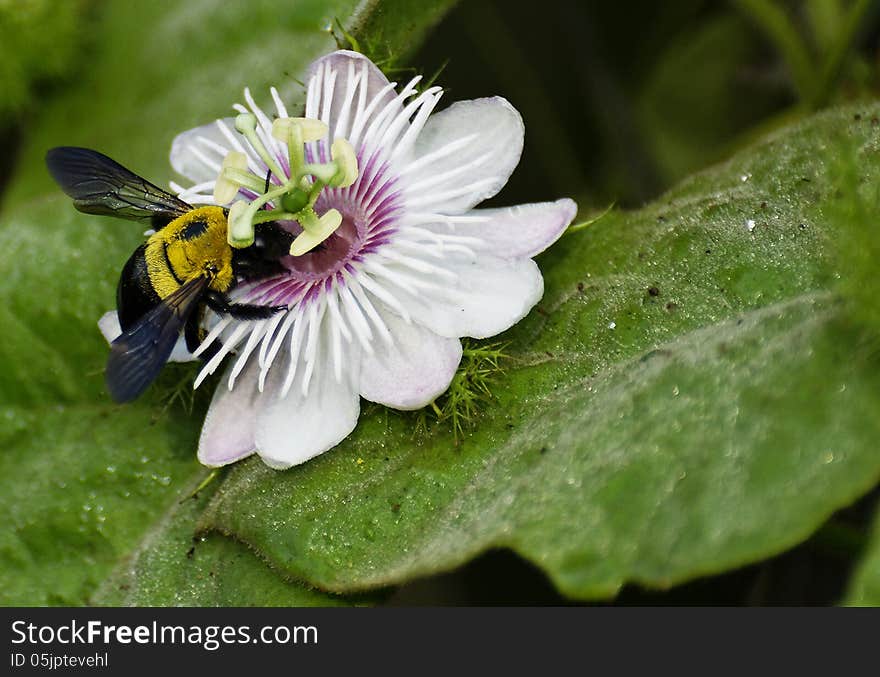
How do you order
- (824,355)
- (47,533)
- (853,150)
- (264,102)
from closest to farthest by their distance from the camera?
(824,355) < (853,150) < (47,533) < (264,102)

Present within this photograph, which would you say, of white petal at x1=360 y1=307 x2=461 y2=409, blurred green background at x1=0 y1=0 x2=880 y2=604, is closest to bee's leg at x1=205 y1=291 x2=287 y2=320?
white petal at x1=360 y1=307 x2=461 y2=409

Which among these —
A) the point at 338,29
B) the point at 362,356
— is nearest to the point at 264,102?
the point at 338,29

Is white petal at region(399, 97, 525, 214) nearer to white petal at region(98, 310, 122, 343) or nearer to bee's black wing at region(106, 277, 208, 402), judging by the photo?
bee's black wing at region(106, 277, 208, 402)

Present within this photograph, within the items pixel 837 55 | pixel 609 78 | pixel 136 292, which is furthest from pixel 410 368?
pixel 609 78

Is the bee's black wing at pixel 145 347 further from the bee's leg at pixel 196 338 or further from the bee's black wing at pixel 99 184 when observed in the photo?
the bee's black wing at pixel 99 184

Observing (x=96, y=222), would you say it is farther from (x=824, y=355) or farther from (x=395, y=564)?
(x=824, y=355)

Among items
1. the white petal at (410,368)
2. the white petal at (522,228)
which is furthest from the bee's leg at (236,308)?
the white petal at (522,228)
